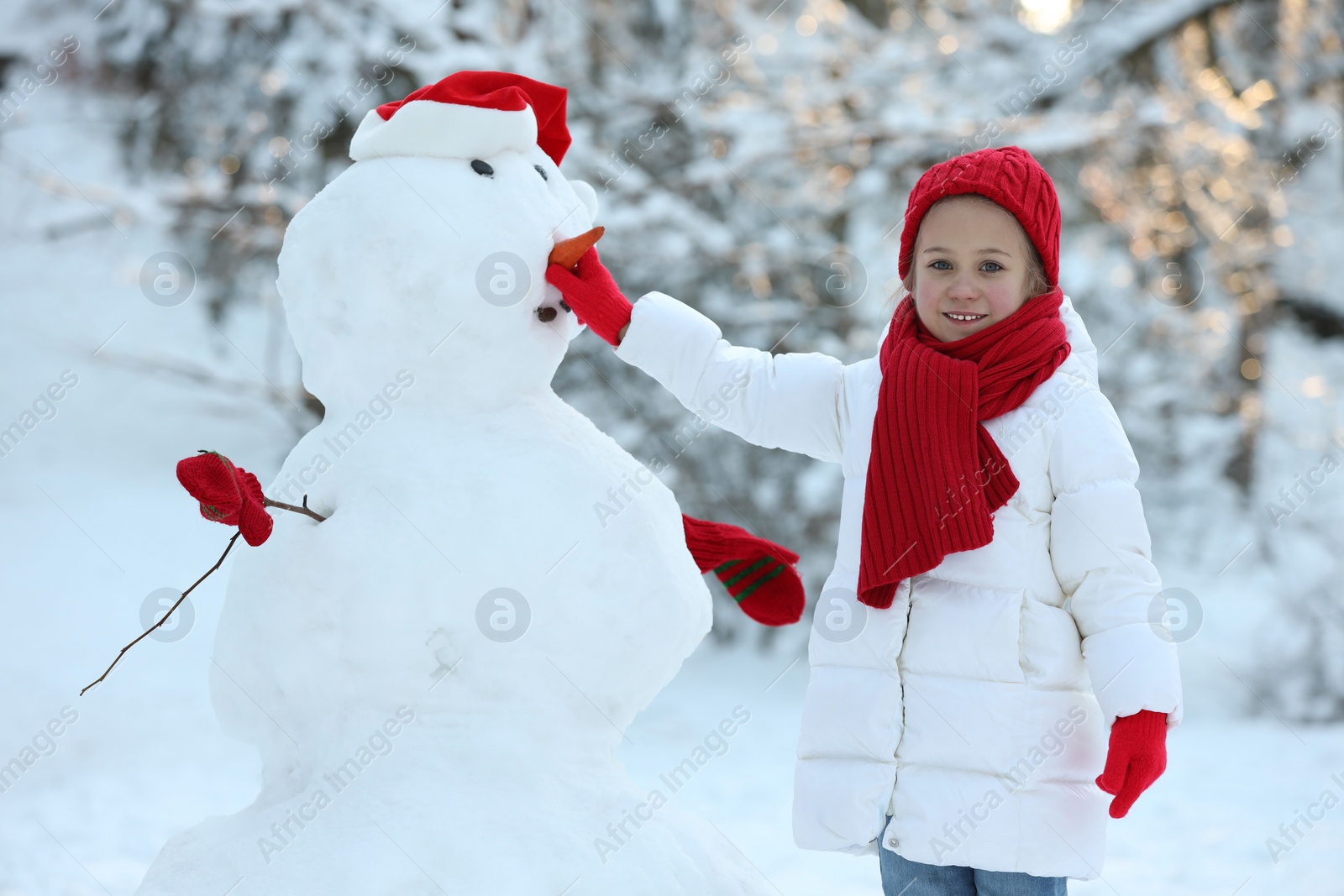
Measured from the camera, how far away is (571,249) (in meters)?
1.81

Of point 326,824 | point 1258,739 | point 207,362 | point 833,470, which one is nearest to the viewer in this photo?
point 326,824

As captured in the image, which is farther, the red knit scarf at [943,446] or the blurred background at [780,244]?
the blurred background at [780,244]

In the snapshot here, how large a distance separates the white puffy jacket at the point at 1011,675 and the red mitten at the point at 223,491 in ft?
2.94

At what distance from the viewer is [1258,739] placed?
4848 mm

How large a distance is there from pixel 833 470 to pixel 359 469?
3.82 meters

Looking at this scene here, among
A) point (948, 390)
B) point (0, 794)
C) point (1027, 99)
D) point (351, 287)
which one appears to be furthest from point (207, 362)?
point (948, 390)

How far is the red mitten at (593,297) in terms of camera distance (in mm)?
1797

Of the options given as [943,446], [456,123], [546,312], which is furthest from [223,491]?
[943,446]

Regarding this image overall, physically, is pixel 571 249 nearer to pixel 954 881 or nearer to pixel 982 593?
pixel 982 593

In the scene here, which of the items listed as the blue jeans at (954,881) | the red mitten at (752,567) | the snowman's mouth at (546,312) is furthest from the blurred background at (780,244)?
the snowman's mouth at (546,312)

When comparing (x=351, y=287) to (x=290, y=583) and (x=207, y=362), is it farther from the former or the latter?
(x=207, y=362)

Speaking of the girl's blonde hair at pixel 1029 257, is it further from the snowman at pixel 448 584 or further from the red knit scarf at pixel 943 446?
the snowman at pixel 448 584

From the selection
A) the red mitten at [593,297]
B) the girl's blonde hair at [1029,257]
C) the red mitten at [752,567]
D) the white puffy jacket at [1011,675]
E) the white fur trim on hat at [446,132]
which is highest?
the girl's blonde hair at [1029,257]

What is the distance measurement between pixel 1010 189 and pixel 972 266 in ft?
0.43
